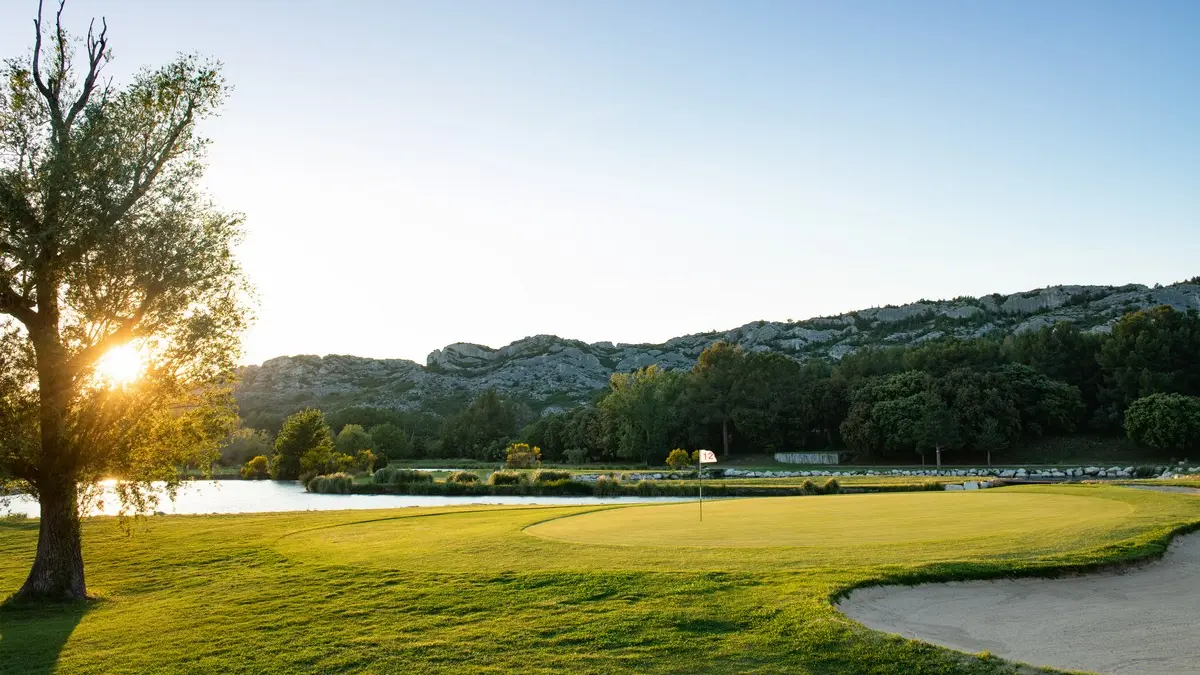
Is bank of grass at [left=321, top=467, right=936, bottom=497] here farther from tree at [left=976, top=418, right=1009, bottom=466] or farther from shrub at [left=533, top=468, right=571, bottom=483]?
tree at [left=976, top=418, right=1009, bottom=466]

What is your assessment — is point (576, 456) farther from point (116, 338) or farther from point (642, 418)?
point (116, 338)

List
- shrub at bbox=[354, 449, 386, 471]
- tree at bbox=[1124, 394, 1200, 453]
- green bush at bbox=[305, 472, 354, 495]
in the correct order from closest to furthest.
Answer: green bush at bbox=[305, 472, 354, 495] → tree at bbox=[1124, 394, 1200, 453] → shrub at bbox=[354, 449, 386, 471]

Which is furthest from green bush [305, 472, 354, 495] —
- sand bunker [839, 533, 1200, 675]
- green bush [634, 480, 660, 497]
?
Answer: sand bunker [839, 533, 1200, 675]

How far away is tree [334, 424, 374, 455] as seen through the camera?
75.8 meters

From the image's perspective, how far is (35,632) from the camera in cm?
1077

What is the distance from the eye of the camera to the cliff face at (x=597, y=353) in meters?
129

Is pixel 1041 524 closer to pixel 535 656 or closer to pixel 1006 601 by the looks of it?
pixel 1006 601

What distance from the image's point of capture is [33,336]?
13273 mm

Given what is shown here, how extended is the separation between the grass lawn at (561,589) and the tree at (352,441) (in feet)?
188

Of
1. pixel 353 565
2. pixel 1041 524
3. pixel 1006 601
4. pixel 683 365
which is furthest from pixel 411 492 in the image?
pixel 683 365

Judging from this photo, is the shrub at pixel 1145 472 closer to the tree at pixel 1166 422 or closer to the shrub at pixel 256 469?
the tree at pixel 1166 422

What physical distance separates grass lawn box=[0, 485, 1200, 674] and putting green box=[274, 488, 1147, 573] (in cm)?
9

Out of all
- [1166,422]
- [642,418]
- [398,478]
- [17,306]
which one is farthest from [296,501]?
[1166,422]

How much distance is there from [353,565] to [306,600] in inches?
92.9
